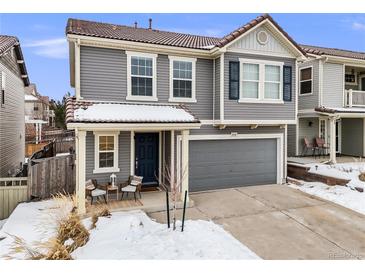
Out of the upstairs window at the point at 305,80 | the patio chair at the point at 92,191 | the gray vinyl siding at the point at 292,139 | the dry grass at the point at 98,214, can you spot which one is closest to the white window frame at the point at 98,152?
the patio chair at the point at 92,191

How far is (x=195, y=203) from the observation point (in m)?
9.81

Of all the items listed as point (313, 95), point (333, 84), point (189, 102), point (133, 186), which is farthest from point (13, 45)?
point (333, 84)

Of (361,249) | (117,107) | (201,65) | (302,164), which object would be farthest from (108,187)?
(302,164)

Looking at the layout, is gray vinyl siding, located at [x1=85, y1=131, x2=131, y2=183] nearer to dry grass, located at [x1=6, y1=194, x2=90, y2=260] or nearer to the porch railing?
dry grass, located at [x1=6, y1=194, x2=90, y2=260]

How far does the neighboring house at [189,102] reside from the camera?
9688mm

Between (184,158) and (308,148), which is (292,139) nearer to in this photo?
(308,148)

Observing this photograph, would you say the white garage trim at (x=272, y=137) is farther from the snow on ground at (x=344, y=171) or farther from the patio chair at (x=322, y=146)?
the patio chair at (x=322, y=146)

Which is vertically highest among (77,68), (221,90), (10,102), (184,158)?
(77,68)

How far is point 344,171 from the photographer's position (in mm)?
12414

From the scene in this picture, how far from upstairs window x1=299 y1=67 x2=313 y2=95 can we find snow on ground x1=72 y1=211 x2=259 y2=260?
11703mm

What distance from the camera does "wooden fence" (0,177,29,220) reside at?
30.9ft

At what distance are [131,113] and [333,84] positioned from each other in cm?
1261

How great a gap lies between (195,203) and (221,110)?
378 cm
